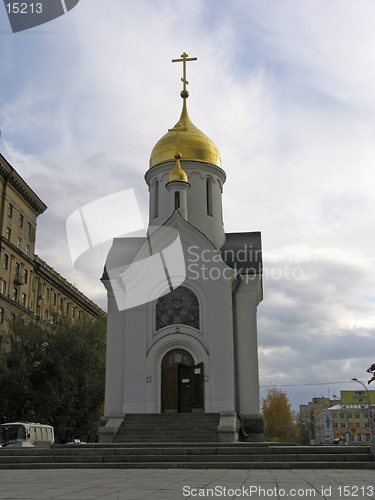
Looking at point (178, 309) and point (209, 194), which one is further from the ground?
point (209, 194)

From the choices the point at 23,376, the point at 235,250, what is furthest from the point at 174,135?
the point at 23,376

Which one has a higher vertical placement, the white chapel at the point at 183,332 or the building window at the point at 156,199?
the building window at the point at 156,199

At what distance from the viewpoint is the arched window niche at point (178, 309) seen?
19.1m

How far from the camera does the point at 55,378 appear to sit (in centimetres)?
2581

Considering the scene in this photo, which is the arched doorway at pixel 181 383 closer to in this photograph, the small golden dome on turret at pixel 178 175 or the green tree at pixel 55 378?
the small golden dome on turret at pixel 178 175

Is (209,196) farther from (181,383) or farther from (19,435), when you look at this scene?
(19,435)

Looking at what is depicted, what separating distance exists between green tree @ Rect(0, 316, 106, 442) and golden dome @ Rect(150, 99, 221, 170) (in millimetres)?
10479

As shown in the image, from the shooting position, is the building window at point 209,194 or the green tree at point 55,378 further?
the green tree at point 55,378

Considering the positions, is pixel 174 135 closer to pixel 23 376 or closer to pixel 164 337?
pixel 164 337

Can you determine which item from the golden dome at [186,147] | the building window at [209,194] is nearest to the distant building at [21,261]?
the golden dome at [186,147]

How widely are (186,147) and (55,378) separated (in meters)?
13.4
